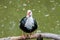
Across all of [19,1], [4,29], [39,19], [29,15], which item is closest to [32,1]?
[19,1]

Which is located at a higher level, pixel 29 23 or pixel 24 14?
pixel 29 23

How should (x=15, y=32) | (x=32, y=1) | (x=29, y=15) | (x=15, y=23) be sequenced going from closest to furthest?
(x=29, y=15)
(x=15, y=32)
(x=15, y=23)
(x=32, y=1)

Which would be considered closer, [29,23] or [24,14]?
[29,23]

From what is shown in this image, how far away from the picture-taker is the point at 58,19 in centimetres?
602

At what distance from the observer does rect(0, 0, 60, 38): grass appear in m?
5.53

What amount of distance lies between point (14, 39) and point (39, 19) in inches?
131

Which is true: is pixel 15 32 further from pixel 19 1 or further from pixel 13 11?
pixel 19 1

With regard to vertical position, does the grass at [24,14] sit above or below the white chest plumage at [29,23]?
below

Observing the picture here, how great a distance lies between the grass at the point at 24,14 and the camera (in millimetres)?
5527

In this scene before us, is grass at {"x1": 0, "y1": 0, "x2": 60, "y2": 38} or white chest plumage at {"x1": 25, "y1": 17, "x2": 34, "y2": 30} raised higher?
white chest plumage at {"x1": 25, "y1": 17, "x2": 34, "y2": 30}

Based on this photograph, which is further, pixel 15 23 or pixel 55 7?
pixel 55 7

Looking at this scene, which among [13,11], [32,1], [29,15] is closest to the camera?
[29,15]

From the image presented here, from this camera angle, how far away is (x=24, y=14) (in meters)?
6.33

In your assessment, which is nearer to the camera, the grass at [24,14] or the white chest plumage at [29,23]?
the white chest plumage at [29,23]
